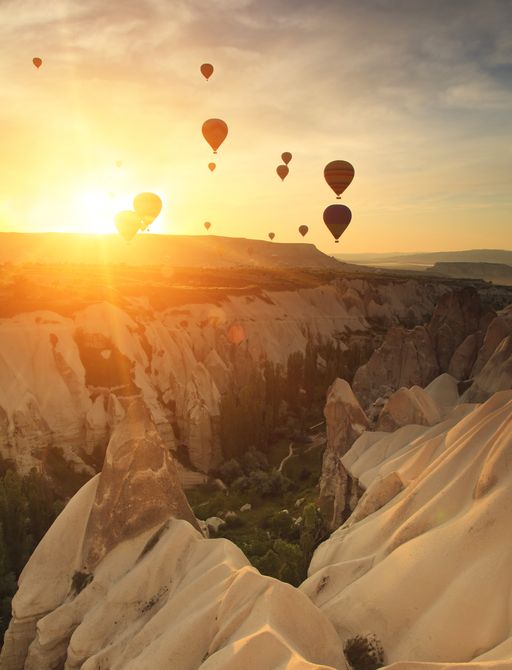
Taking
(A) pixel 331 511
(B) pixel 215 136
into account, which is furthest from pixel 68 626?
(B) pixel 215 136

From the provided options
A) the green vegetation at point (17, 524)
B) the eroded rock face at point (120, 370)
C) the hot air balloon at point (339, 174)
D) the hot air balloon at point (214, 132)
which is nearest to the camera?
the green vegetation at point (17, 524)

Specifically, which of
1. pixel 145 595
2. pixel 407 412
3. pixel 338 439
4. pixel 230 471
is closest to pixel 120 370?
pixel 230 471

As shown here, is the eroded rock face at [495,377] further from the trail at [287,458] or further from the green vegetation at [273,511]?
the trail at [287,458]

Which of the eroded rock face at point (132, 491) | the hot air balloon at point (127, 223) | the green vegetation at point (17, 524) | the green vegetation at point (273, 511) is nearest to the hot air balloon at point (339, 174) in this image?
the green vegetation at point (273, 511)

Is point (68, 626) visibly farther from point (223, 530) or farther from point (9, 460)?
point (9, 460)

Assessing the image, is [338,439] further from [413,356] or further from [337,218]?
[337,218]

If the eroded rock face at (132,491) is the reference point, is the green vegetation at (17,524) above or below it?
below

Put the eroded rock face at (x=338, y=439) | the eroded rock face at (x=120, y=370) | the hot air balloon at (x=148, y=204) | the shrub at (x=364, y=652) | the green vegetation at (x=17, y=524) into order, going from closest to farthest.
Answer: the shrub at (x=364, y=652) < the green vegetation at (x=17, y=524) < the eroded rock face at (x=338, y=439) < the eroded rock face at (x=120, y=370) < the hot air balloon at (x=148, y=204)
